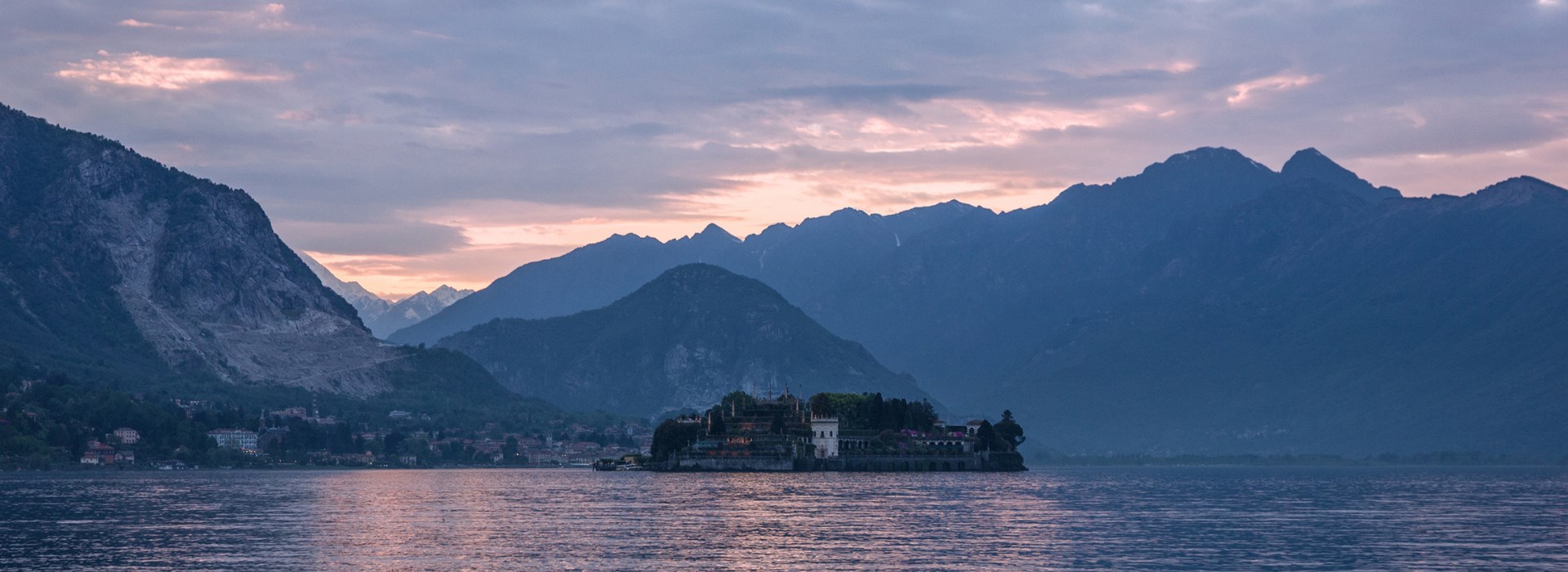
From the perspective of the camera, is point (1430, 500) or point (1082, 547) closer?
point (1082, 547)

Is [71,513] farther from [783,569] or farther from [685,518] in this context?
[783,569]

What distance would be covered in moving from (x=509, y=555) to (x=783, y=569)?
19485mm

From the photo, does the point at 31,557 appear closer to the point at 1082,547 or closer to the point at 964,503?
the point at 1082,547

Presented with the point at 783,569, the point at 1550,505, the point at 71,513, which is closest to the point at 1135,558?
the point at 783,569

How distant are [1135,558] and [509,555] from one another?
39568mm

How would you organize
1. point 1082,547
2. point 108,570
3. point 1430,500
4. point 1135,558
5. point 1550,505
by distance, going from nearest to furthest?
point 108,570 → point 1135,558 → point 1082,547 → point 1550,505 → point 1430,500

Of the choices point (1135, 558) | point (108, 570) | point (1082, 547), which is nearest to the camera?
point (108, 570)

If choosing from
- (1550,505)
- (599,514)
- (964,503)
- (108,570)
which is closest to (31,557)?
(108,570)

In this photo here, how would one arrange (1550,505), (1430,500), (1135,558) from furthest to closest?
(1430,500) → (1550,505) → (1135,558)

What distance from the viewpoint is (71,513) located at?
527 feet

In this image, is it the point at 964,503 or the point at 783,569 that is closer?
the point at 783,569

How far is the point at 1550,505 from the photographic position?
6959 inches

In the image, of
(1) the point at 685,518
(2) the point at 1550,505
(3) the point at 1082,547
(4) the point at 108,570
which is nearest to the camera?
(4) the point at 108,570

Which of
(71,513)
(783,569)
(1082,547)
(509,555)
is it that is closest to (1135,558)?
(1082,547)
